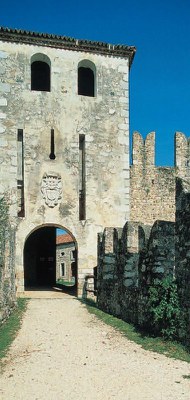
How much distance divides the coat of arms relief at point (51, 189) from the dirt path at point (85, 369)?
22.4 ft

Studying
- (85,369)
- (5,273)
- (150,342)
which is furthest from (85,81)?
(85,369)

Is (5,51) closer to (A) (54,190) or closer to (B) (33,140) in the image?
(B) (33,140)

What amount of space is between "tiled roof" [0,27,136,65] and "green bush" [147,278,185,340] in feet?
38.1

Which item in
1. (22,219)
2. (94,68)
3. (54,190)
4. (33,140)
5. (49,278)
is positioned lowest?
(49,278)

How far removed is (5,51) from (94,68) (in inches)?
140

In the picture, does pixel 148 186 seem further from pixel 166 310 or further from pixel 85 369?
pixel 85 369

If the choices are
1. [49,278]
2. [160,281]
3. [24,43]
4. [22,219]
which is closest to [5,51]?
[24,43]

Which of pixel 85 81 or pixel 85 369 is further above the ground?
pixel 85 81

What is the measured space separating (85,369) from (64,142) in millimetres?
11037

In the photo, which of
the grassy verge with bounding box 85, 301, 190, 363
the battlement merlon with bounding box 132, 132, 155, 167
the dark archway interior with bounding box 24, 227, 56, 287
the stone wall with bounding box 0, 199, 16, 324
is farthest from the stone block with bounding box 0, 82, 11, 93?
the dark archway interior with bounding box 24, 227, 56, 287

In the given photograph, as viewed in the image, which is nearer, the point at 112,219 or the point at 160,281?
the point at 160,281

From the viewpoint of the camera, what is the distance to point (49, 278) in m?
24.5

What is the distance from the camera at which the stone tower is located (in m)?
15.5

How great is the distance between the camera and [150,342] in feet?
25.4
